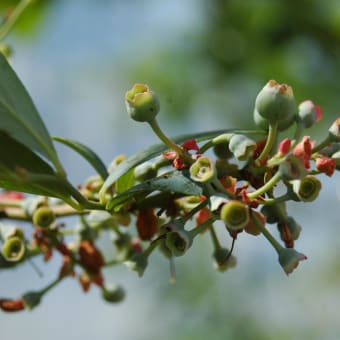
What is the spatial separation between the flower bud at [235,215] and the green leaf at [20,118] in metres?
0.26

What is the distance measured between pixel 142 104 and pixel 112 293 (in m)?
0.67

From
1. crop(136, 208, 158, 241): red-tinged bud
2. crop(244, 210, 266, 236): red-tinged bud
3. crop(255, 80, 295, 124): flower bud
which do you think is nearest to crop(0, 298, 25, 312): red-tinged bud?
crop(136, 208, 158, 241): red-tinged bud

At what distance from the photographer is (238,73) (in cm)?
421

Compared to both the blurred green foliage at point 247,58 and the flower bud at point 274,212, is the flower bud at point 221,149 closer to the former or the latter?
Result: the flower bud at point 274,212

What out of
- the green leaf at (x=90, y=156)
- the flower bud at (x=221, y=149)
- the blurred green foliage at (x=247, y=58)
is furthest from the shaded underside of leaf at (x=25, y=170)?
the blurred green foliage at (x=247, y=58)

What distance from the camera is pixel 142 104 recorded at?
3.59 ft

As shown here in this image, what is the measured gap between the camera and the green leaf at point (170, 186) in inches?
41.2

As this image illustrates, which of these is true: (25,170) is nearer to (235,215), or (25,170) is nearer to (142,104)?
(142,104)

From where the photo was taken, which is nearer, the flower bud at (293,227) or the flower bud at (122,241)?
the flower bud at (293,227)

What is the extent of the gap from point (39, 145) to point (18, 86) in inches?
3.9

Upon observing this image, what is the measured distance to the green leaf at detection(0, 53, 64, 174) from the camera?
1059mm

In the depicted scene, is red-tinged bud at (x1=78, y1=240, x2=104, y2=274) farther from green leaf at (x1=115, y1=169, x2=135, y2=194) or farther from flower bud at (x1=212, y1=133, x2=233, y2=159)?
flower bud at (x1=212, y1=133, x2=233, y2=159)

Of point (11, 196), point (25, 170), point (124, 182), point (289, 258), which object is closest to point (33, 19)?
point (11, 196)

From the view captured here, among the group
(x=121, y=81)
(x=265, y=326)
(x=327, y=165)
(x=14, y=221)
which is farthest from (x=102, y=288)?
(x=121, y=81)
